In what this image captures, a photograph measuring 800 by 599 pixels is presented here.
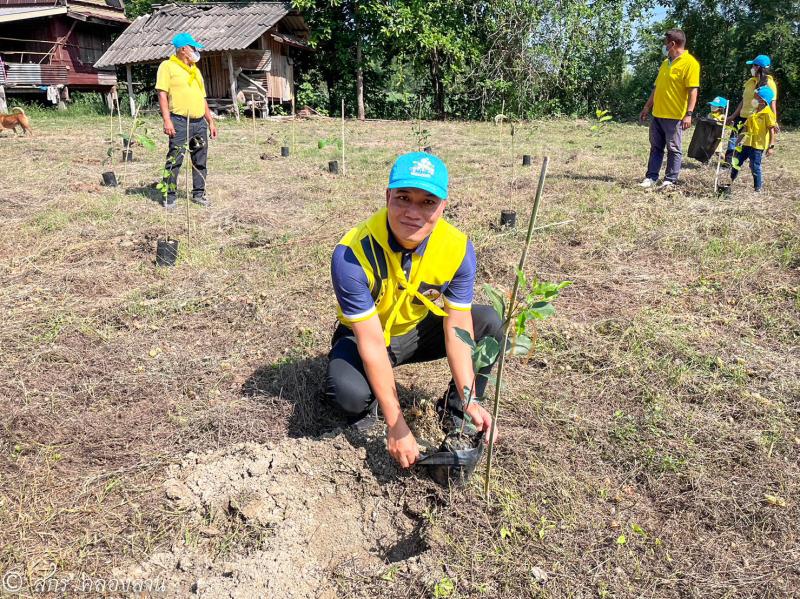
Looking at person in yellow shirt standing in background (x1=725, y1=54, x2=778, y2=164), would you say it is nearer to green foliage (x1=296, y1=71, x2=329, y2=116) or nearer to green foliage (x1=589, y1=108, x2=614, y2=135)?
green foliage (x1=589, y1=108, x2=614, y2=135)

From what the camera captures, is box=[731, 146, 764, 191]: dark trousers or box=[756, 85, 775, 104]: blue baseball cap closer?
box=[756, 85, 775, 104]: blue baseball cap

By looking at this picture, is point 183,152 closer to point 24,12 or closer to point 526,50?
point 526,50

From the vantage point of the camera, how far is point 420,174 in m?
1.81

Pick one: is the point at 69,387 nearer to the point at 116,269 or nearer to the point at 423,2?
the point at 116,269

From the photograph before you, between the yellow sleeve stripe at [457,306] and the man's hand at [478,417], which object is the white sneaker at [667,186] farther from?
the man's hand at [478,417]

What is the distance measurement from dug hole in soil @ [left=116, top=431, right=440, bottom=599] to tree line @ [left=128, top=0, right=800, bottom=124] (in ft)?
44.0

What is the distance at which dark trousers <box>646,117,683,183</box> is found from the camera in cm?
575

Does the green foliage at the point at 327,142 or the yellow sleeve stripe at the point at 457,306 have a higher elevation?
the green foliage at the point at 327,142

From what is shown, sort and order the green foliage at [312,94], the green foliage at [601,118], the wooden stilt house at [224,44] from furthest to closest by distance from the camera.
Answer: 1. the green foliage at [312,94]
2. the wooden stilt house at [224,44]
3. the green foliage at [601,118]

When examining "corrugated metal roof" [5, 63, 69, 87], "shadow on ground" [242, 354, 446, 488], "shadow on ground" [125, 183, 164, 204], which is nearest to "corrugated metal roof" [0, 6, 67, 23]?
"corrugated metal roof" [5, 63, 69, 87]

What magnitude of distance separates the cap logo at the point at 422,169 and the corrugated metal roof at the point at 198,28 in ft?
45.9

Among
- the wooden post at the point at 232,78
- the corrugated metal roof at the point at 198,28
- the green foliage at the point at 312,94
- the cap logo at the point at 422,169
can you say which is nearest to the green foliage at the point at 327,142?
the cap logo at the point at 422,169

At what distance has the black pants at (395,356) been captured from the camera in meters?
2.19

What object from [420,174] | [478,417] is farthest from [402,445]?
[420,174]
